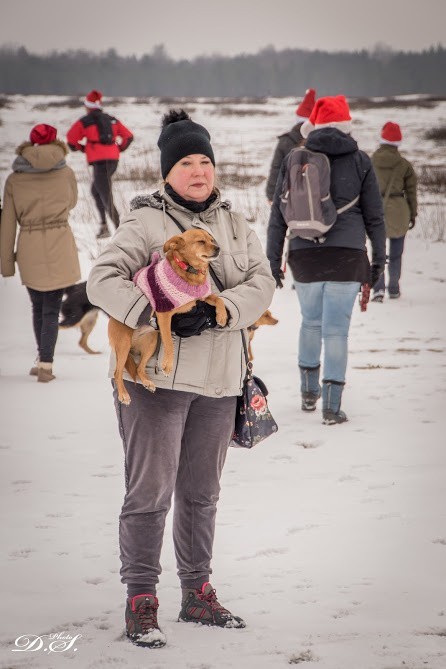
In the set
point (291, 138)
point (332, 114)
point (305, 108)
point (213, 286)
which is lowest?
point (213, 286)

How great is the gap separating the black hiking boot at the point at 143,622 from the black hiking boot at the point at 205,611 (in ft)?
0.53

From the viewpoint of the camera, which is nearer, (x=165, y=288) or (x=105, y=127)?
(x=165, y=288)

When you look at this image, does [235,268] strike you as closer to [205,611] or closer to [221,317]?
[221,317]

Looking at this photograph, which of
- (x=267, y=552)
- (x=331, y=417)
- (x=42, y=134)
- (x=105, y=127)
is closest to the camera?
(x=267, y=552)

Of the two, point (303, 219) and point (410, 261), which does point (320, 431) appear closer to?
point (303, 219)

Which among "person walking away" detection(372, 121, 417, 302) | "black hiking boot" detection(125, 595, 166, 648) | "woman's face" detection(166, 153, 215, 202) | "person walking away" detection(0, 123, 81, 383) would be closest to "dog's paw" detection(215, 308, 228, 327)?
"woman's face" detection(166, 153, 215, 202)

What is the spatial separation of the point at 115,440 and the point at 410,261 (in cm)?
848

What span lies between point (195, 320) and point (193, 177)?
1.74ft

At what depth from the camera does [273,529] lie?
390 cm

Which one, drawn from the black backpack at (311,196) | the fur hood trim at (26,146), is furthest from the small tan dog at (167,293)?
the fur hood trim at (26,146)

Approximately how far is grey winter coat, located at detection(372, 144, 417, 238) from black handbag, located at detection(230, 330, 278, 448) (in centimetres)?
711

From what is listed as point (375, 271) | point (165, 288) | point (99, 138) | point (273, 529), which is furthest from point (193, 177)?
point (99, 138)

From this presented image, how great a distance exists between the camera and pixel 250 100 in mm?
37469

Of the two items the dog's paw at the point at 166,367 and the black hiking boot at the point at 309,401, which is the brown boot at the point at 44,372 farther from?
the dog's paw at the point at 166,367
